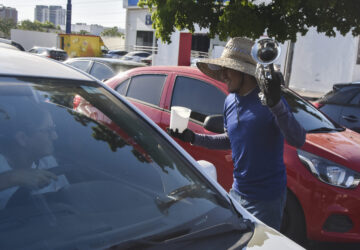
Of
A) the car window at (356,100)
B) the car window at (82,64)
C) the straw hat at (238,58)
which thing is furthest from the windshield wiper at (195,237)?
the car window at (82,64)

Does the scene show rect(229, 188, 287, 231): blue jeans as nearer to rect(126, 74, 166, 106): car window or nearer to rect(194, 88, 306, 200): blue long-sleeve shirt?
rect(194, 88, 306, 200): blue long-sleeve shirt

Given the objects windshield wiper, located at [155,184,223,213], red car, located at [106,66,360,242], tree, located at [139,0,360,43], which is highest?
tree, located at [139,0,360,43]

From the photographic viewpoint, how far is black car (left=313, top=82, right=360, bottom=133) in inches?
241

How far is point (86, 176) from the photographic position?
1.86m

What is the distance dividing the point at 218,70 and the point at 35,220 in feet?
6.19

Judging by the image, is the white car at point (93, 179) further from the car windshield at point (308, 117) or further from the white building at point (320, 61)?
the white building at point (320, 61)

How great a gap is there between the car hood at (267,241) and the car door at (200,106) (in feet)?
6.45

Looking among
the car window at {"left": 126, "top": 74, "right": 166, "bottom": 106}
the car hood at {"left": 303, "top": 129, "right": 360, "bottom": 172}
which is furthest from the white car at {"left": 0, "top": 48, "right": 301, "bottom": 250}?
the car window at {"left": 126, "top": 74, "right": 166, "bottom": 106}

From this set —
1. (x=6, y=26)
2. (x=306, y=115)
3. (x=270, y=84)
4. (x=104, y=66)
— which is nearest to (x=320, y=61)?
(x=104, y=66)

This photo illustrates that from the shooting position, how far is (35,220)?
5.01ft

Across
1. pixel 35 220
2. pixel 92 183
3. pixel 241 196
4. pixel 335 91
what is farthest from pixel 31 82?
pixel 335 91

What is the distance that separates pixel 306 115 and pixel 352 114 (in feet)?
7.75

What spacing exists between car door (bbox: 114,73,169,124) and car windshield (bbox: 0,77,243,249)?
2.25m

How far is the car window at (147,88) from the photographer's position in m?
4.55
